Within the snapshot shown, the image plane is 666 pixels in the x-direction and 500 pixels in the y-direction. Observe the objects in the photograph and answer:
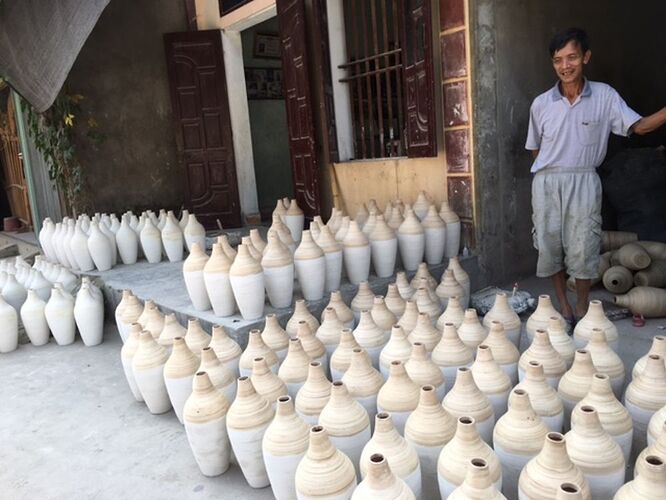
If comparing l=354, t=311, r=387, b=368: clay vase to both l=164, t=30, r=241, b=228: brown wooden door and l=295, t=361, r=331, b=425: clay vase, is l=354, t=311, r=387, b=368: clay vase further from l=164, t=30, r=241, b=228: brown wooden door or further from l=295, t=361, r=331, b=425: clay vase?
l=164, t=30, r=241, b=228: brown wooden door

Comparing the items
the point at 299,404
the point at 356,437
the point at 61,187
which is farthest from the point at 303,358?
the point at 61,187

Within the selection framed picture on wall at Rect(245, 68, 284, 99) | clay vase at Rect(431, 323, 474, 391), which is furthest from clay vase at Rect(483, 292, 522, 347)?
framed picture on wall at Rect(245, 68, 284, 99)

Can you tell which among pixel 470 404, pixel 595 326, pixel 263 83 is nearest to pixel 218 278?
pixel 470 404

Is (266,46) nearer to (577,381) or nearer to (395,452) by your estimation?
(577,381)

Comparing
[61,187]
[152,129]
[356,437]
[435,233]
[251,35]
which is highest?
[251,35]

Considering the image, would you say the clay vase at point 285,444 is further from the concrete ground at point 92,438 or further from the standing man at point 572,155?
the standing man at point 572,155

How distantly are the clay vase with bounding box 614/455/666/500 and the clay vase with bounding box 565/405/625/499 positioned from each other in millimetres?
158

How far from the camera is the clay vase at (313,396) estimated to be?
183 centimetres

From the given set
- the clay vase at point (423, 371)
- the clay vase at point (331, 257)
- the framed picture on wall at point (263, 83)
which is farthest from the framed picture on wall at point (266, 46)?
the clay vase at point (423, 371)

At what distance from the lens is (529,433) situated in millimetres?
1493

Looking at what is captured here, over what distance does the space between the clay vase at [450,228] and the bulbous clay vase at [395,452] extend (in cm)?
228

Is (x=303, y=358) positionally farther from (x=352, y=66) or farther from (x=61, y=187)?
(x=61, y=187)

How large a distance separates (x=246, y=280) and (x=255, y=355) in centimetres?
53

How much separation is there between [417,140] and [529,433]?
8.49 ft
